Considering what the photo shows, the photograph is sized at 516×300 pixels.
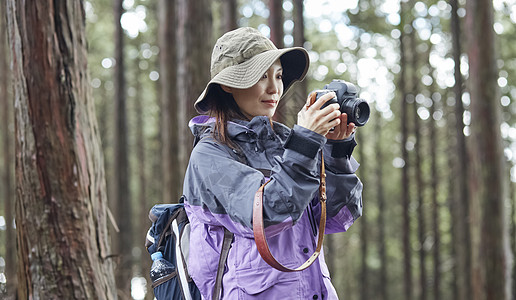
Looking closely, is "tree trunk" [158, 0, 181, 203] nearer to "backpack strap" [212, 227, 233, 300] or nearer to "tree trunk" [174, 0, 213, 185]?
"tree trunk" [174, 0, 213, 185]

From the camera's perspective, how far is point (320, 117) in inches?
81.6

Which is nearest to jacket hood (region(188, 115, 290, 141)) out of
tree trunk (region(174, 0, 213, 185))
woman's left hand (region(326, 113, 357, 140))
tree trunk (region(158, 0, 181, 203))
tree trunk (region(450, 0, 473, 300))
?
woman's left hand (region(326, 113, 357, 140))

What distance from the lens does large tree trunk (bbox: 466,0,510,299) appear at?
754cm

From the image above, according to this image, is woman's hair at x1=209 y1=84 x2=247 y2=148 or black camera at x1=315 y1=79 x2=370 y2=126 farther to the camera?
woman's hair at x1=209 y1=84 x2=247 y2=148

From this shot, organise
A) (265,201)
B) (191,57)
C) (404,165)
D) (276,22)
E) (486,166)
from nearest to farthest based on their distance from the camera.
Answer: (265,201) → (191,57) → (486,166) → (276,22) → (404,165)

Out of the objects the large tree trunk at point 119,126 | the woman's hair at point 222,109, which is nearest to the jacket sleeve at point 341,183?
the woman's hair at point 222,109

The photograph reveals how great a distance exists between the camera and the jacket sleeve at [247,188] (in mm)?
1966

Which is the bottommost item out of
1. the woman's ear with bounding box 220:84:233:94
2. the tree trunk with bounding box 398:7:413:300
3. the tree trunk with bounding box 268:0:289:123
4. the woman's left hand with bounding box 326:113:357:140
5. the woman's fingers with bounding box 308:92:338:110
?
the tree trunk with bounding box 398:7:413:300

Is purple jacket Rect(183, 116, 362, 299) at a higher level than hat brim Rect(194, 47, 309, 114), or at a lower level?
lower

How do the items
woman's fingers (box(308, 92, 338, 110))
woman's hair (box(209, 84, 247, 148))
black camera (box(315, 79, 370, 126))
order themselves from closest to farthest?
woman's fingers (box(308, 92, 338, 110)) < black camera (box(315, 79, 370, 126)) < woman's hair (box(209, 84, 247, 148))

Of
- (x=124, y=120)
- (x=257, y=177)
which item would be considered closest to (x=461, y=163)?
(x=124, y=120)

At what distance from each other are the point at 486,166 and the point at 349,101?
611 centimetres

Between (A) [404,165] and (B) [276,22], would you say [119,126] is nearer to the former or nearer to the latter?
(B) [276,22]

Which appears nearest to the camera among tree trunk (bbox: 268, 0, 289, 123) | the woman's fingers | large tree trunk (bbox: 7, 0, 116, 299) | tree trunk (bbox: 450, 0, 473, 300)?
the woman's fingers
